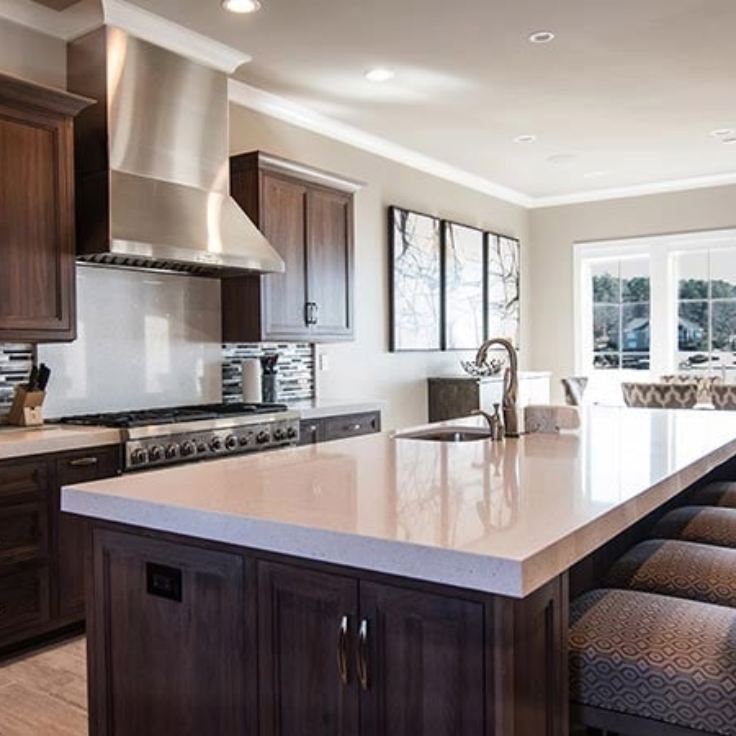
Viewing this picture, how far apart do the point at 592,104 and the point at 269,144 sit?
86.7 inches

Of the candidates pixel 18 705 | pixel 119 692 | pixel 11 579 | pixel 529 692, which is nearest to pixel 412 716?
pixel 529 692

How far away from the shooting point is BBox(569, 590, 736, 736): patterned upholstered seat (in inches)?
58.2

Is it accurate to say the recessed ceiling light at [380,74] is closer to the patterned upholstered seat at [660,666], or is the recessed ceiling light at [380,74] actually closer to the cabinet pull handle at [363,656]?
the patterned upholstered seat at [660,666]

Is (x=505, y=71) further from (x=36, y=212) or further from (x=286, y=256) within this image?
(x=36, y=212)

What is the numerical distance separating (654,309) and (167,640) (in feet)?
23.1

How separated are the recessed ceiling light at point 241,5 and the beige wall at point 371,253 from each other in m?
1.16

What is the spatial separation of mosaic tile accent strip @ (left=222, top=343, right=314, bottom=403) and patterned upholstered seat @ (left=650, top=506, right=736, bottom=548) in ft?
9.35

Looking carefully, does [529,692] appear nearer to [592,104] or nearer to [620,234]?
[592,104]

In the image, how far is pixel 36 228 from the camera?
340 cm

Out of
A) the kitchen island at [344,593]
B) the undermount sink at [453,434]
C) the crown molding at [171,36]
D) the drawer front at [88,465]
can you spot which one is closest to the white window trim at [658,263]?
the crown molding at [171,36]

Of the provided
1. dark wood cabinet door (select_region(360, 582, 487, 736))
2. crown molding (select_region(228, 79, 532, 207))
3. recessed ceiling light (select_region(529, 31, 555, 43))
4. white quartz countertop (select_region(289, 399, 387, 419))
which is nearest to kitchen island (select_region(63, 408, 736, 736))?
dark wood cabinet door (select_region(360, 582, 487, 736))

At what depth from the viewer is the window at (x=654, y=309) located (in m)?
7.48

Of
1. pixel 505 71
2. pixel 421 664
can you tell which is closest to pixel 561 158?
pixel 505 71

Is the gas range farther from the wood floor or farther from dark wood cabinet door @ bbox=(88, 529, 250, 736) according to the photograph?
dark wood cabinet door @ bbox=(88, 529, 250, 736)
